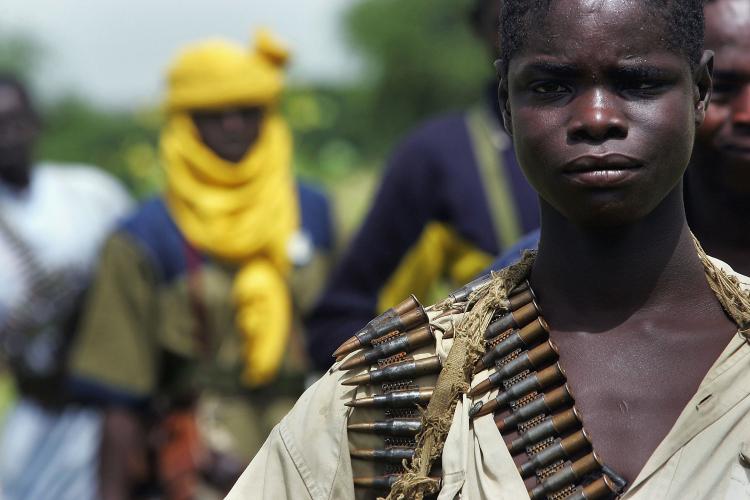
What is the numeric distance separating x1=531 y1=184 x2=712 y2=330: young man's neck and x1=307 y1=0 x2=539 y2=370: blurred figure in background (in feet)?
11.3

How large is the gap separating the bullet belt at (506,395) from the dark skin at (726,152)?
1.43 meters

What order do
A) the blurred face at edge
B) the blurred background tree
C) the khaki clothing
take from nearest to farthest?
the khaki clothing → the blurred face at edge → the blurred background tree

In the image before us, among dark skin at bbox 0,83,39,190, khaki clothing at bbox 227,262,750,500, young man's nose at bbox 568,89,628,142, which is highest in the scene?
dark skin at bbox 0,83,39,190

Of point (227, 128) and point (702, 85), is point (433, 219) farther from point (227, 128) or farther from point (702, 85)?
point (702, 85)

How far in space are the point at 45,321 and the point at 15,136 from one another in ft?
4.40

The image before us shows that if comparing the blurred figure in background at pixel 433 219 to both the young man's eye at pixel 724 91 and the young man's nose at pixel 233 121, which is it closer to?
the young man's eye at pixel 724 91

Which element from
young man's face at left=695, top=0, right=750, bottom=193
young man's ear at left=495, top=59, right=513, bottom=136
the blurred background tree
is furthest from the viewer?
the blurred background tree

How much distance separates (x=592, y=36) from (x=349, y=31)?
55110 mm

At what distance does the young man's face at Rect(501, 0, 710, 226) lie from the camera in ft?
12.2

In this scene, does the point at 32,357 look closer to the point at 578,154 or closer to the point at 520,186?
the point at 520,186

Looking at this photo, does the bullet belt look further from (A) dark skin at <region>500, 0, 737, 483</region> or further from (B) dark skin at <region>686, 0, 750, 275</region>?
(B) dark skin at <region>686, 0, 750, 275</region>

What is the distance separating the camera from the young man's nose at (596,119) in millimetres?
3707

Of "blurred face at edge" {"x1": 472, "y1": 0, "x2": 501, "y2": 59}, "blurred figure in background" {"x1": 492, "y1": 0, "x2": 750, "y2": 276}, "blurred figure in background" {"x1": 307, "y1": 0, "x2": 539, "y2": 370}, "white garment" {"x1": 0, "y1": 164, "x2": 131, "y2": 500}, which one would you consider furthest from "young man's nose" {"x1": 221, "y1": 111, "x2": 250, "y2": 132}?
"blurred figure in background" {"x1": 492, "y1": 0, "x2": 750, "y2": 276}

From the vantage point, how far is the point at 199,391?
378 inches
